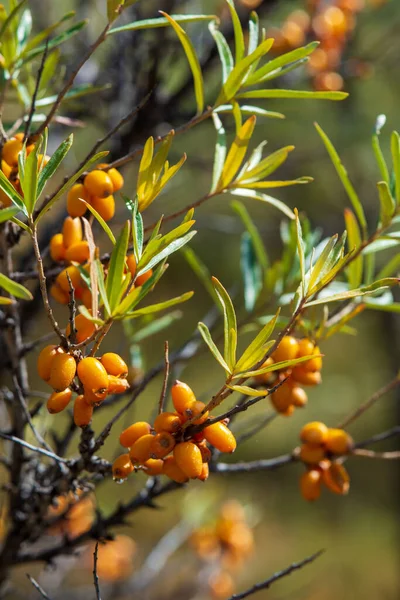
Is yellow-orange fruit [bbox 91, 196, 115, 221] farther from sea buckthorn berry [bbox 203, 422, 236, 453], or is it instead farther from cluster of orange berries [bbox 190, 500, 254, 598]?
cluster of orange berries [bbox 190, 500, 254, 598]

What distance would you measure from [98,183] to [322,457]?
308mm

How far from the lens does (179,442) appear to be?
14.7 inches

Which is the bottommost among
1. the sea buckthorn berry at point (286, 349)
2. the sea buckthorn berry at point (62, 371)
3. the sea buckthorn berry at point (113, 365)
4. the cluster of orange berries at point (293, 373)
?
the cluster of orange berries at point (293, 373)

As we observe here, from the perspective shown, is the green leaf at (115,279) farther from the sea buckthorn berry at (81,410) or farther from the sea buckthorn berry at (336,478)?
the sea buckthorn berry at (336,478)

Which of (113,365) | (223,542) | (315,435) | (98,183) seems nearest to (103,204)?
(98,183)

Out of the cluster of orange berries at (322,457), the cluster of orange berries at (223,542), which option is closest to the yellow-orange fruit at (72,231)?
the cluster of orange berries at (322,457)

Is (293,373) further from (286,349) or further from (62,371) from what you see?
(62,371)

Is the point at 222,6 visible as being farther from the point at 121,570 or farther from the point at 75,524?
the point at 121,570

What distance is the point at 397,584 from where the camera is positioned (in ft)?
7.79

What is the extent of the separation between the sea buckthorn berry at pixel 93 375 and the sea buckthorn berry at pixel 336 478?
277 millimetres

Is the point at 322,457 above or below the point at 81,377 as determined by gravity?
below

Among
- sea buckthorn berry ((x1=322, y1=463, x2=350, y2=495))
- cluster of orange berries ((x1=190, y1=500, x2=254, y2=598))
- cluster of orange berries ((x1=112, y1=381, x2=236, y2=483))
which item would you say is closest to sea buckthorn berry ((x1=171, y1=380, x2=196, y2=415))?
cluster of orange berries ((x1=112, y1=381, x2=236, y2=483))

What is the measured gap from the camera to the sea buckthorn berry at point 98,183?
415 millimetres

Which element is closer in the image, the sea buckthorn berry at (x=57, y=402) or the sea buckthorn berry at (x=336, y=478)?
the sea buckthorn berry at (x=57, y=402)
